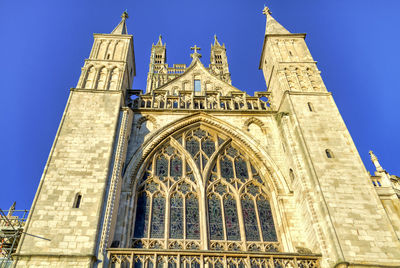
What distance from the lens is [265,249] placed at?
33.2 feet

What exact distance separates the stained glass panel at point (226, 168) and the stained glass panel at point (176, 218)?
5.85 ft

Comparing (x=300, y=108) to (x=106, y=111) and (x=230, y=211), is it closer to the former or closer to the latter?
(x=230, y=211)

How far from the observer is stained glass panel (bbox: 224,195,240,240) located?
10.4 m

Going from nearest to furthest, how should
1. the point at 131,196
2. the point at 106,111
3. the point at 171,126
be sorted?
the point at 131,196 < the point at 106,111 < the point at 171,126

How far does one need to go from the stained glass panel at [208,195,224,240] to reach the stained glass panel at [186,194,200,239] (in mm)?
396

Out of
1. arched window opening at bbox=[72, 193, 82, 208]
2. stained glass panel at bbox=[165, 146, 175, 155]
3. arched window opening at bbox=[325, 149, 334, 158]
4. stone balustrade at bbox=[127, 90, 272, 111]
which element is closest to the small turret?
stone balustrade at bbox=[127, 90, 272, 111]

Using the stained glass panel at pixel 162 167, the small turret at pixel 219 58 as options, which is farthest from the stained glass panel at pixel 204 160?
the small turret at pixel 219 58

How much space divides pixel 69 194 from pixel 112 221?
137 centimetres

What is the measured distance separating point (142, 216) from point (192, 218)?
1505 millimetres

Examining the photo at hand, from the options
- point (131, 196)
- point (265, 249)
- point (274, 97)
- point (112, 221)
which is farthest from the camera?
point (274, 97)

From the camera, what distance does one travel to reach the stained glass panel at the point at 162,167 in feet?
38.8

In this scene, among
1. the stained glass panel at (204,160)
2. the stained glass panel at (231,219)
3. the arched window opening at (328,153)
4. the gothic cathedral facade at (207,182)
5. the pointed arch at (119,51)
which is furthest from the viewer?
the pointed arch at (119,51)

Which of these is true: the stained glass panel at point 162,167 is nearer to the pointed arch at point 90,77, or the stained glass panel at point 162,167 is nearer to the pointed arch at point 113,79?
the pointed arch at point 113,79

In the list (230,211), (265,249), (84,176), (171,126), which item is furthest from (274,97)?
(84,176)
